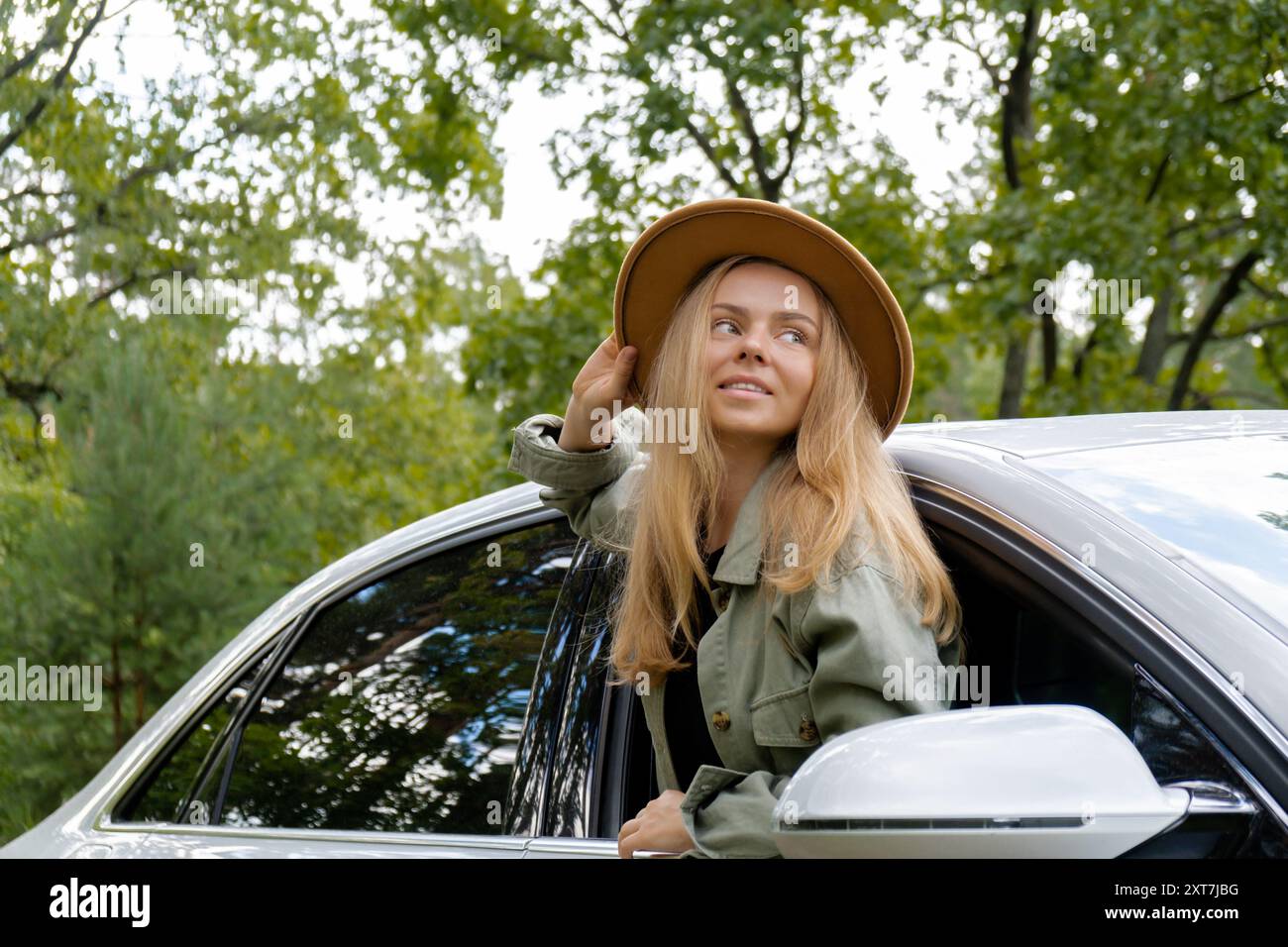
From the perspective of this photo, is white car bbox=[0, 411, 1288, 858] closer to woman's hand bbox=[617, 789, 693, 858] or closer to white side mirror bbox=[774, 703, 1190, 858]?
white side mirror bbox=[774, 703, 1190, 858]

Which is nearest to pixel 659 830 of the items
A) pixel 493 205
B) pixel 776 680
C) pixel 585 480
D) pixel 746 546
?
pixel 776 680

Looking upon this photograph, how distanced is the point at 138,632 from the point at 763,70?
653cm

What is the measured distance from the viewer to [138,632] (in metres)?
7.35

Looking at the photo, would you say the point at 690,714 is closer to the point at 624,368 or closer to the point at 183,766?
the point at 624,368

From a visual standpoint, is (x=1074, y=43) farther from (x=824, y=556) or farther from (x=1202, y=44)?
(x=824, y=556)

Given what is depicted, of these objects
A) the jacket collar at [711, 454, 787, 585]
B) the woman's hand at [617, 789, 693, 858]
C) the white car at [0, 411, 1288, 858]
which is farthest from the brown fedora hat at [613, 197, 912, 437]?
the woman's hand at [617, 789, 693, 858]

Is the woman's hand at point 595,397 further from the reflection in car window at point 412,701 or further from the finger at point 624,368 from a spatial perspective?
the reflection in car window at point 412,701

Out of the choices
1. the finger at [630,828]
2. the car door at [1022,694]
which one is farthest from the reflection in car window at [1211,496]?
the finger at [630,828]

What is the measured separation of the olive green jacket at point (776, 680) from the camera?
1.74 metres

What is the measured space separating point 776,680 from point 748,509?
12.8 inches

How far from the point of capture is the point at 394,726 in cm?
255

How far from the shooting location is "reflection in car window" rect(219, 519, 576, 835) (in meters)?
2.45

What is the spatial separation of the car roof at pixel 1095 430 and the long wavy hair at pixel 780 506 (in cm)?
15
